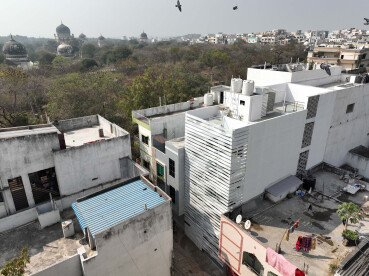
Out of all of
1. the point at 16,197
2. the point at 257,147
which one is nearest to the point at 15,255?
the point at 16,197

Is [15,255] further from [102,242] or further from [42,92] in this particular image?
[42,92]

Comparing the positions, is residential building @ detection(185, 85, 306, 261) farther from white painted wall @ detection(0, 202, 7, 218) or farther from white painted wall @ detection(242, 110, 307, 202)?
white painted wall @ detection(0, 202, 7, 218)

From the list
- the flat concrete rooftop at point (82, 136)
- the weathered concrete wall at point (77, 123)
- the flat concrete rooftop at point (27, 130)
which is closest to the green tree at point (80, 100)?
the weathered concrete wall at point (77, 123)

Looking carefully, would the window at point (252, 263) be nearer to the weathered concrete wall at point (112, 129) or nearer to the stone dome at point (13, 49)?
the weathered concrete wall at point (112, 129)

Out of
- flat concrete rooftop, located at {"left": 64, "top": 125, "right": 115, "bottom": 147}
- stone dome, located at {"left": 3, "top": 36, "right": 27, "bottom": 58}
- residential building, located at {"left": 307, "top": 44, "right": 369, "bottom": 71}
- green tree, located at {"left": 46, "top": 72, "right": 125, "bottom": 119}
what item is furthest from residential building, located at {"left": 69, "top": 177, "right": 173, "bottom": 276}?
stone dome, located at {"left": 3, "top": 36, "right": 27, "bottom": 58}

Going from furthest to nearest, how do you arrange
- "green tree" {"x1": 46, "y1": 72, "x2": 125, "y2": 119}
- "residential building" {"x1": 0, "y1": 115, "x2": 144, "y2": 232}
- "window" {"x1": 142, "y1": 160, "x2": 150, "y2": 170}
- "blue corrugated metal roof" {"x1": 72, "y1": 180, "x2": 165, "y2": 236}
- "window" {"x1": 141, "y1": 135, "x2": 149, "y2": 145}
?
"green tree" {"x1": 46, "y1": 72, "x2": 125, "y2": 119}
"window" {"x1": 142, "y1": 160, "x2": 150, "y2": 170}
"window" {"x1": 141, "y1": 135, "x2": 149, "y2": 145}
"residential building" {"x1": 0, "y1": 115, "x2": 144, "y2": 232}
"blue corrugated metal roof" {"x1": 72, "y1": 180, "x2": 165, "y2": 236}

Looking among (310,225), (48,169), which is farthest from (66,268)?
(310,225)

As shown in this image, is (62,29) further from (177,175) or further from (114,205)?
(114,205)
